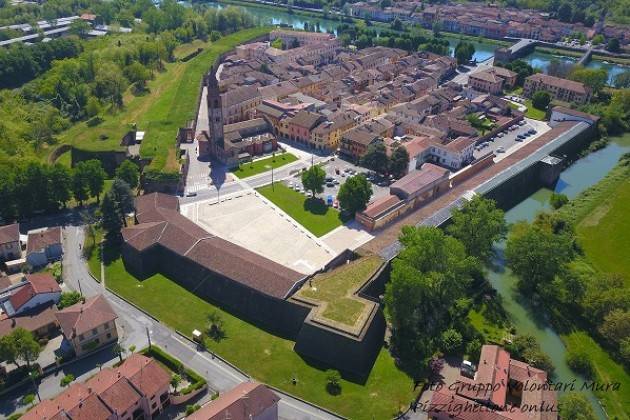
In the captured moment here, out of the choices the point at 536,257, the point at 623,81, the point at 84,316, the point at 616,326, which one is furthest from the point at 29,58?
the point at 623,81

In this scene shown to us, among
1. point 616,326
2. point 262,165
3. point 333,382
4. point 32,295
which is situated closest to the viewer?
point 333,382

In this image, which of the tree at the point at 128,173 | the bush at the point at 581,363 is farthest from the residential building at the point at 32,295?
the bush at the point at 581,363

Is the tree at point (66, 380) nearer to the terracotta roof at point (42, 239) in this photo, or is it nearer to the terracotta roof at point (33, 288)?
the terracotta roof at point (33, 288)

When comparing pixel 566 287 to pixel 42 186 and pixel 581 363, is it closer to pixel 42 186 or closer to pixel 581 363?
pixel 581 363

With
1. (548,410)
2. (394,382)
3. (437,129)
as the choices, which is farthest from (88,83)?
(548,410)

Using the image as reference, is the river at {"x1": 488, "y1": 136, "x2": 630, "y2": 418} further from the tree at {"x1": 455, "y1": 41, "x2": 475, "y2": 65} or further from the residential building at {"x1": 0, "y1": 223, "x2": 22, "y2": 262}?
the residential building at {"x1": 0, "y1": 223, "x2": 22, "y2": 262}

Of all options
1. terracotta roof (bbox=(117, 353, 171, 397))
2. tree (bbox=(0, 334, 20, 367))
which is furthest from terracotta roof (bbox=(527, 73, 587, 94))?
tree (bbox=(0, 334, 20, 367))
